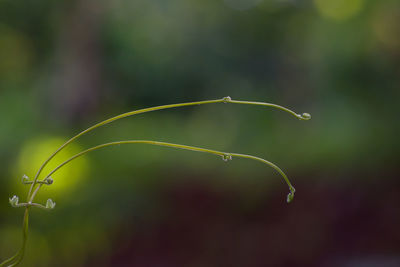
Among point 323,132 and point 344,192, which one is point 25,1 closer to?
point 323,132

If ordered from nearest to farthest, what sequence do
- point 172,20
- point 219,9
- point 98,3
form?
point 98,3
point 172,20
point 219,9

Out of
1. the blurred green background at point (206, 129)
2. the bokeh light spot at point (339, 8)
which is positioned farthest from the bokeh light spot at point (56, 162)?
the bokeh light spot at point (339, 8)

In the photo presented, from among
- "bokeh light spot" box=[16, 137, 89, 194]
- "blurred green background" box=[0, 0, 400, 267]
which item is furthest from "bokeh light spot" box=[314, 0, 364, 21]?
"bokeh light spot" box=[16, 137, 89, 194]

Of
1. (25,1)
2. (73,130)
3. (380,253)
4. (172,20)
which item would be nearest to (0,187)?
(73,130)

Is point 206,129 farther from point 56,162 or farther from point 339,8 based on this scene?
point 56,162

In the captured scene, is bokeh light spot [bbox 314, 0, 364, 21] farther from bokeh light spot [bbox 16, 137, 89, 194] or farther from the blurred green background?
bokeh light spot [bbox 16, 137, 89, 194]

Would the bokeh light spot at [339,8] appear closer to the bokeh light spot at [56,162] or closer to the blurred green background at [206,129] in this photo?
the blurred green background at [206,129]
